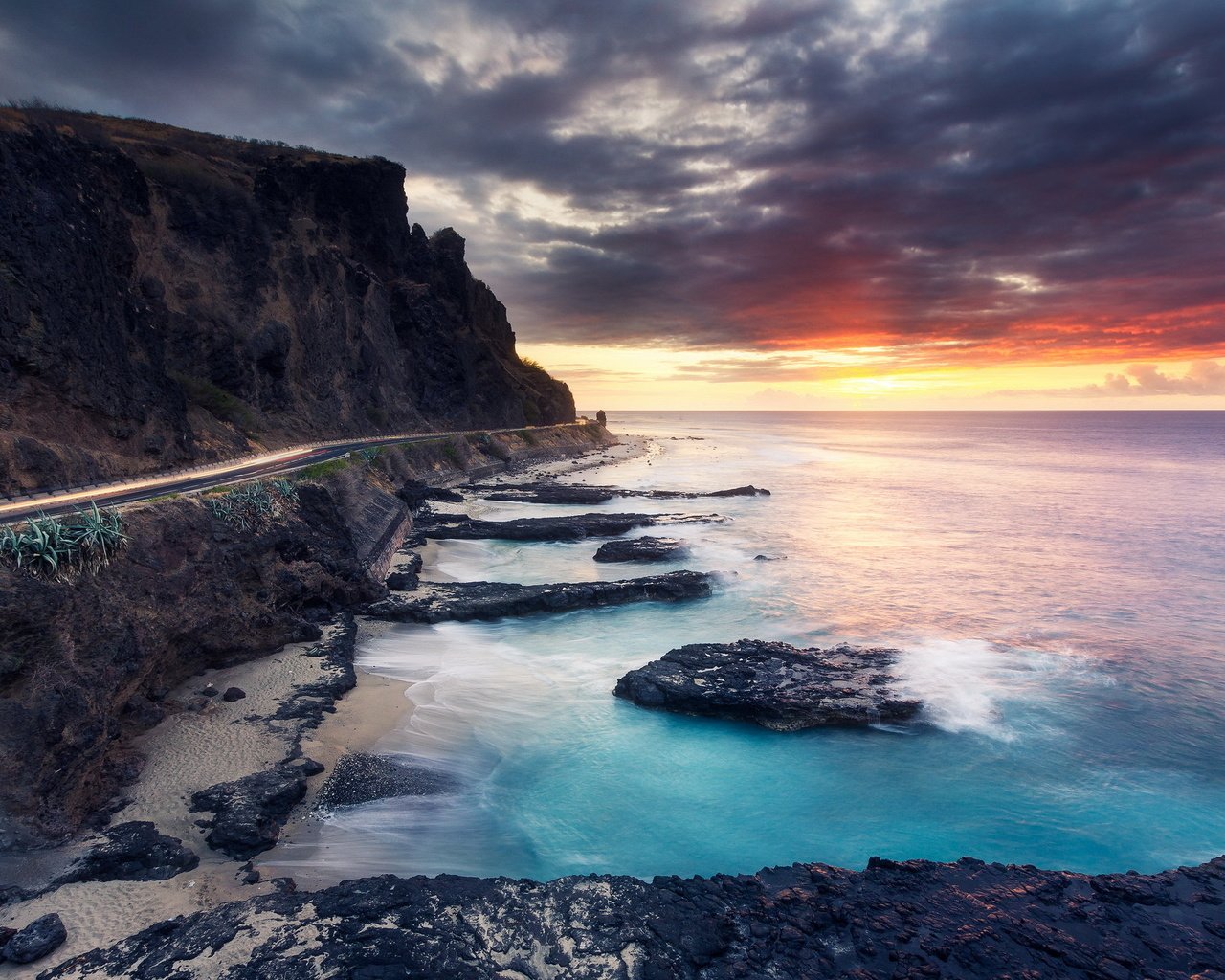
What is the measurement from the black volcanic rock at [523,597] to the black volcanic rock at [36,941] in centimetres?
1289

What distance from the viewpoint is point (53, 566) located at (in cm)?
1141

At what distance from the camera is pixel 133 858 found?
9.12 meters

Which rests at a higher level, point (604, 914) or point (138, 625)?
point (138, 625)

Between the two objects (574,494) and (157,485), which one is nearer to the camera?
(157,485)

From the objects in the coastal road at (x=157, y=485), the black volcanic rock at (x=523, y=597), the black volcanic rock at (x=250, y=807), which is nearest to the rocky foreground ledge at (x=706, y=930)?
the black volcanic rock at (x=250, y=807)

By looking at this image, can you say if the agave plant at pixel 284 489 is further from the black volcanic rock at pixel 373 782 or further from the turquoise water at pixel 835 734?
the black volcanic rock at pixel 373 782

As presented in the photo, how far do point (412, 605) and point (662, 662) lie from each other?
917cm

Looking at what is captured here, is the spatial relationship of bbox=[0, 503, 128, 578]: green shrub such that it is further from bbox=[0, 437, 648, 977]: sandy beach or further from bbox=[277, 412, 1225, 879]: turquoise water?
bbox=[277, 412, 1225, 879]: turquoise water

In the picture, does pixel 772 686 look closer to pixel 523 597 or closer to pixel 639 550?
pixel 523 597

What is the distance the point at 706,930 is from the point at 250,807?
761 centimetres

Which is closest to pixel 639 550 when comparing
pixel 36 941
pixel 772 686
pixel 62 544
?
pixel 772 686

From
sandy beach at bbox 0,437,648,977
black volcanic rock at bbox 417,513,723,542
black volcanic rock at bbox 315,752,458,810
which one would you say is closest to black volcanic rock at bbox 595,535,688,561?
black volcanic rock at bbox 417,513,723,542

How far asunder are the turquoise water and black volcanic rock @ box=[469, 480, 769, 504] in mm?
13756

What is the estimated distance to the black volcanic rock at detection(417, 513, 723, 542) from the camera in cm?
3453
